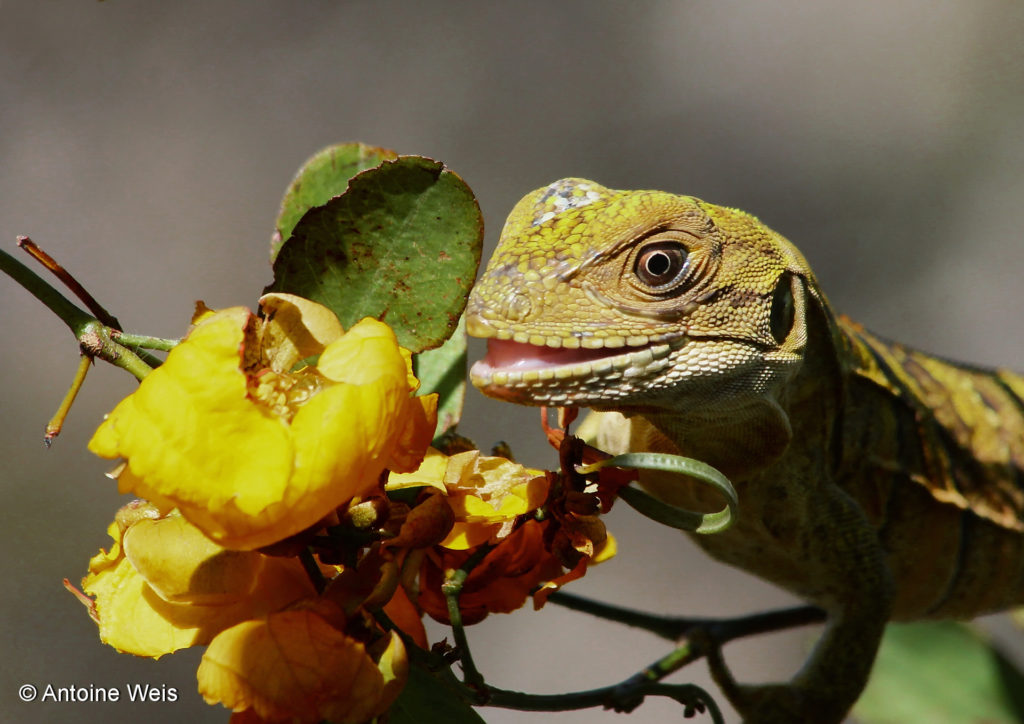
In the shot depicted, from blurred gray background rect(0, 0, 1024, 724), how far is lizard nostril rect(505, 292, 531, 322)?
10.4 ft

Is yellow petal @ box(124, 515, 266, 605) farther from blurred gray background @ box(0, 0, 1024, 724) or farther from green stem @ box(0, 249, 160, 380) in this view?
blurred gray background @ box(0, 0, 1024, 724)

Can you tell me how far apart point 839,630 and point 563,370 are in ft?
2.85

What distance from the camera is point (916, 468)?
1.84 metres

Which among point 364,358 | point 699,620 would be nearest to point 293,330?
point 364,358

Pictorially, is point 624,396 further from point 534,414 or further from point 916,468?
point 534,414

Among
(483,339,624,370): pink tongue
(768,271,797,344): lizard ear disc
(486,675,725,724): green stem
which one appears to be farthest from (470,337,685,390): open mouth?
(486,675,725,724): green stem

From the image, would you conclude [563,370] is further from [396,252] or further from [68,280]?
[68,280]

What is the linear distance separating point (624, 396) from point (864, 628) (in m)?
0.77

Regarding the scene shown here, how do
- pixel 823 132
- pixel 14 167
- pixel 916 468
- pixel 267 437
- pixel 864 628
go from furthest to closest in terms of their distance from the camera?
pixel 823 132
pixel 14 167
pixel 916 468
pixel 864 628
pixel 267 437

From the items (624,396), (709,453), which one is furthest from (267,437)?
(709,453)

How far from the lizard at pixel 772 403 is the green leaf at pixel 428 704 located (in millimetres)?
359

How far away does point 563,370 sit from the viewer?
1.11 meters

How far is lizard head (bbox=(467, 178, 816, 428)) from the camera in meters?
1.14

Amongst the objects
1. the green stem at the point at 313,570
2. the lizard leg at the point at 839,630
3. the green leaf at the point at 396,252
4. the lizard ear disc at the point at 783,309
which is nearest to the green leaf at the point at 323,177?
the green leaf at the point at 396,252
